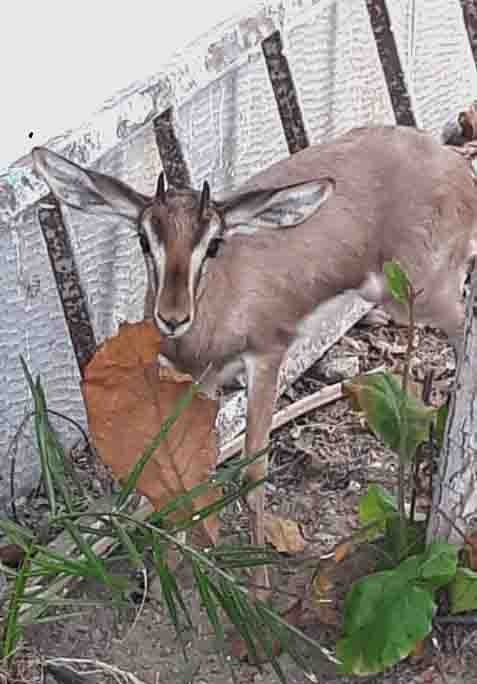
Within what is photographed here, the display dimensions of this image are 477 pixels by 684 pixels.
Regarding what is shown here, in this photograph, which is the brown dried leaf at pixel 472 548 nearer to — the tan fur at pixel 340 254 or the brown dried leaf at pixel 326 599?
the brown dried leaf at pixel 326 599

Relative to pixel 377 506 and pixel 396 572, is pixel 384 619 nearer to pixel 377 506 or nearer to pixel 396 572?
pixel 396 572

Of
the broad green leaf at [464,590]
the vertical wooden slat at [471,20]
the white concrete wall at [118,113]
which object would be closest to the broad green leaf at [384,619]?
the broad green leaf at [464,590]

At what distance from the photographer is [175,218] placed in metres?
3.70

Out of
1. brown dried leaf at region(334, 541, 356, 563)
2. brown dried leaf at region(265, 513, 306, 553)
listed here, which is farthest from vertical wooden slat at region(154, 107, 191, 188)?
brown dried leaf at region(334, 541, 356, 563)

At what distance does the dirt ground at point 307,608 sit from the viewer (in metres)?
3.71

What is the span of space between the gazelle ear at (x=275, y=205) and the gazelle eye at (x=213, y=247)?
5 centimetres

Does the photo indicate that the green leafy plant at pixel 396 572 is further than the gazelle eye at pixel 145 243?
No

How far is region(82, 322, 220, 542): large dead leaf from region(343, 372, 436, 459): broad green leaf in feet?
1.50

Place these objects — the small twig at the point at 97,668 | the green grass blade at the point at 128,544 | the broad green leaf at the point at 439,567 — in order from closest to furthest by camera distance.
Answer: the green grass blade at the point at 128,544 < the small twig at the point at 97,668 < the broad green leaf at the point at 439,567

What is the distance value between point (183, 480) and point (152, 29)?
2.04m

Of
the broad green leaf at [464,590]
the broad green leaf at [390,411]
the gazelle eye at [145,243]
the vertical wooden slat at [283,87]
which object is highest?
the gazelle eye at [145,243]

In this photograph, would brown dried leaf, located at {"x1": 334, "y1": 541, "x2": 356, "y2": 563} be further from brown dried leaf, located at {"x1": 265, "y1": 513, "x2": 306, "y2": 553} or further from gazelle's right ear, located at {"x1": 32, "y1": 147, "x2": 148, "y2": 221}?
gazelle's right ear, located at {"x1": 32, "y1": 147, "x2": 148, "y2": 221}

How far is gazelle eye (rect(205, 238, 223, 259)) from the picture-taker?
3.77m

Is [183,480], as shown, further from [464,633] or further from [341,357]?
[341,357]
